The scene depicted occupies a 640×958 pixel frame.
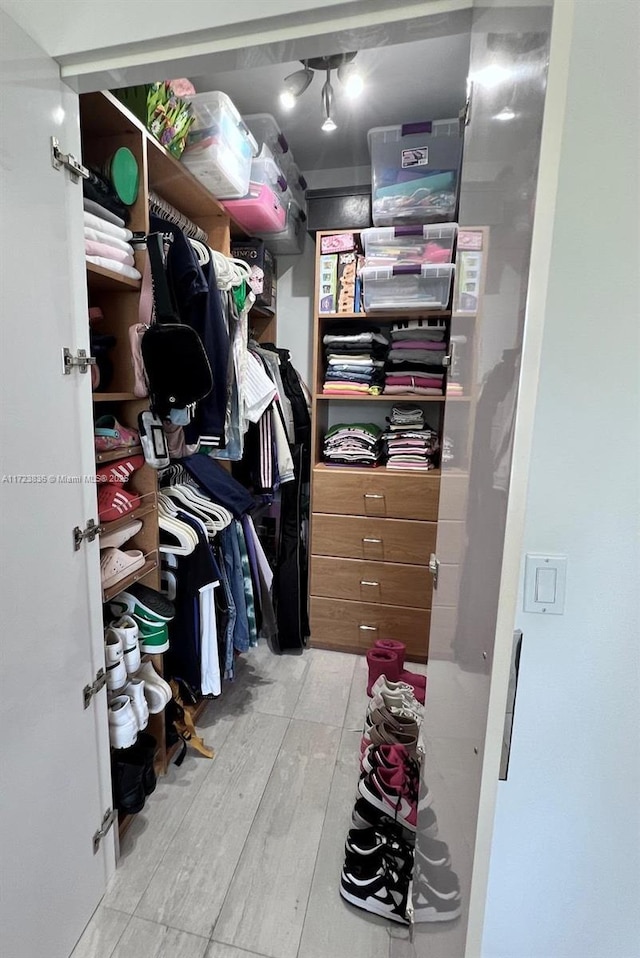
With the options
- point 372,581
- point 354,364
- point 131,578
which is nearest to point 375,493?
point 372,581

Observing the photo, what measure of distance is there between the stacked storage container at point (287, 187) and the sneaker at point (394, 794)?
2.30m

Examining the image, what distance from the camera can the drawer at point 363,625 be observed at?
7.89ft

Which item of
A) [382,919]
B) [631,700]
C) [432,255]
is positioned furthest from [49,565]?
[432,255]

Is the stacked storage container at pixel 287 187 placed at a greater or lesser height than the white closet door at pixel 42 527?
greater

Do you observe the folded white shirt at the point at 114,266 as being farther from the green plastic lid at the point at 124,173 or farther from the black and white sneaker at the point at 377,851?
the black and white sneaker at the point at 377,851

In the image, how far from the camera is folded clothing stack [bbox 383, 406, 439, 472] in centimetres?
236

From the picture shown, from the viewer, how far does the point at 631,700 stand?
691mm

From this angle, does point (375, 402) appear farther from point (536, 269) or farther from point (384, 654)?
point (536, 269)

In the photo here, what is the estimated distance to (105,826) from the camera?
1266mm

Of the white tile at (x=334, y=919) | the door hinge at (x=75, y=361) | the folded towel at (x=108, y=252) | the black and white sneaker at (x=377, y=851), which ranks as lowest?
the white tile at (x=334, y=919)

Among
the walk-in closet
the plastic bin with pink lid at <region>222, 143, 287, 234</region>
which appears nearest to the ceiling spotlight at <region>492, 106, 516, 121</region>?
the walk-in closet

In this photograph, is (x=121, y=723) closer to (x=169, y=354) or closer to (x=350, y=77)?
(x=169, y=354)

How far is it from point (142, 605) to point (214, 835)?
78cm

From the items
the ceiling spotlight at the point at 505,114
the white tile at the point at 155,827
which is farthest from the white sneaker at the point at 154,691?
the ceiling spotlight at the point at 505,114
